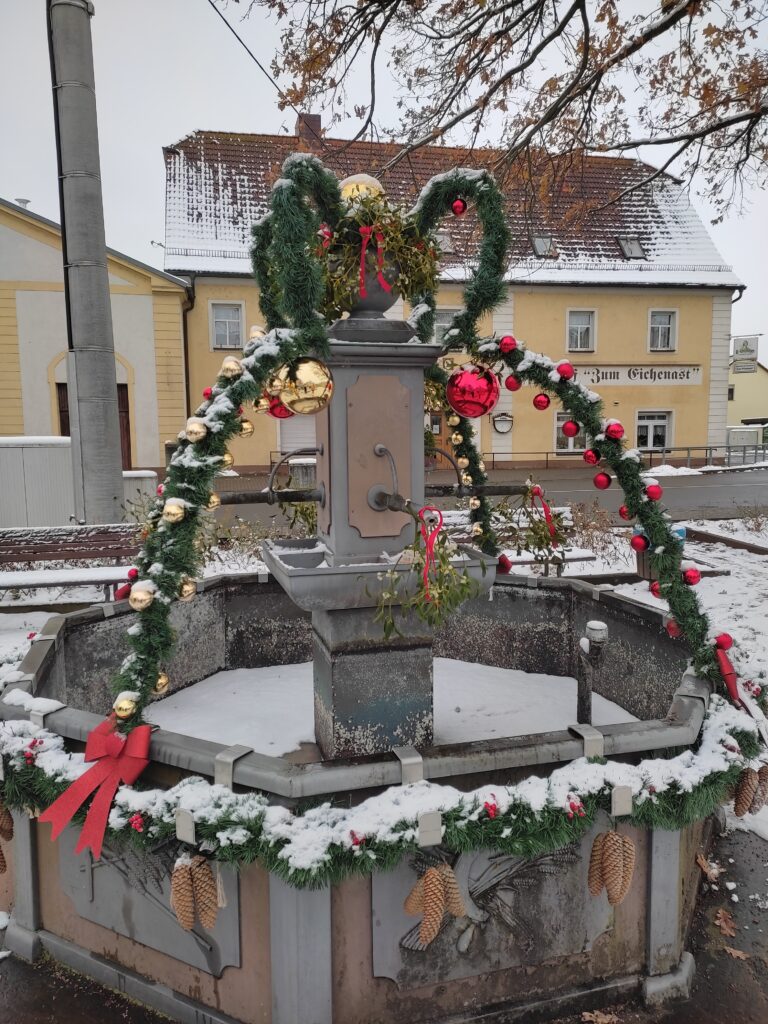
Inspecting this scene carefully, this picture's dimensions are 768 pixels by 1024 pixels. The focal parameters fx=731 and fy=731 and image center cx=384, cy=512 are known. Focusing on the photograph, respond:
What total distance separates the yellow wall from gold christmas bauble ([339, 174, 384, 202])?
48.4 m

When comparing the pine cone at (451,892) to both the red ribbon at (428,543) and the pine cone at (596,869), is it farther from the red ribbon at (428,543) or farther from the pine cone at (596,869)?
the red ribbon at (428,543)

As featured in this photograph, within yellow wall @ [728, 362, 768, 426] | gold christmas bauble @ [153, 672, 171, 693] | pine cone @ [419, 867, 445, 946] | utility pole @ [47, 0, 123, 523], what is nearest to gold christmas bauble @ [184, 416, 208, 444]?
gold christmas bauble @ [153, 672, 171, 693]

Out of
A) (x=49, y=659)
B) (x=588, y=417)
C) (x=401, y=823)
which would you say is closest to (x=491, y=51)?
(x=588, y=417)

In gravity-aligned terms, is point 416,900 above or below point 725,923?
above

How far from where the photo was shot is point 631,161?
21.4 m

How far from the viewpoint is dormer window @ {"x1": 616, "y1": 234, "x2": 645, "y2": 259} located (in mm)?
21141

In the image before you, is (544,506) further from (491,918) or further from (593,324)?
(593,324)

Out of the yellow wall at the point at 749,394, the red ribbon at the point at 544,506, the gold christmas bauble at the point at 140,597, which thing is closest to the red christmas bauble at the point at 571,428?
the red ribbon at the point at 544,506

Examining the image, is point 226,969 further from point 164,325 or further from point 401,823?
point 164,325

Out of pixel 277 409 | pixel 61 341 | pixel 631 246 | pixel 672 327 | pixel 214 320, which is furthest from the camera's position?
pixel 672 327

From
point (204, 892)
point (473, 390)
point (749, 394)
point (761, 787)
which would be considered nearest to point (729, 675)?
point (761, 787)

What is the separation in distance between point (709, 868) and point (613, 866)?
47.0 inches

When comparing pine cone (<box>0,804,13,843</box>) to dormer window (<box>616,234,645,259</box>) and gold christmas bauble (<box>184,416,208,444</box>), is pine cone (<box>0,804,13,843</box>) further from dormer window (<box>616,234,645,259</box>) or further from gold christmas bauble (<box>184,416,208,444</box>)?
dormer window (<box>616,234,645,259</box>)

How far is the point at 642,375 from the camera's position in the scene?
21.5 m
